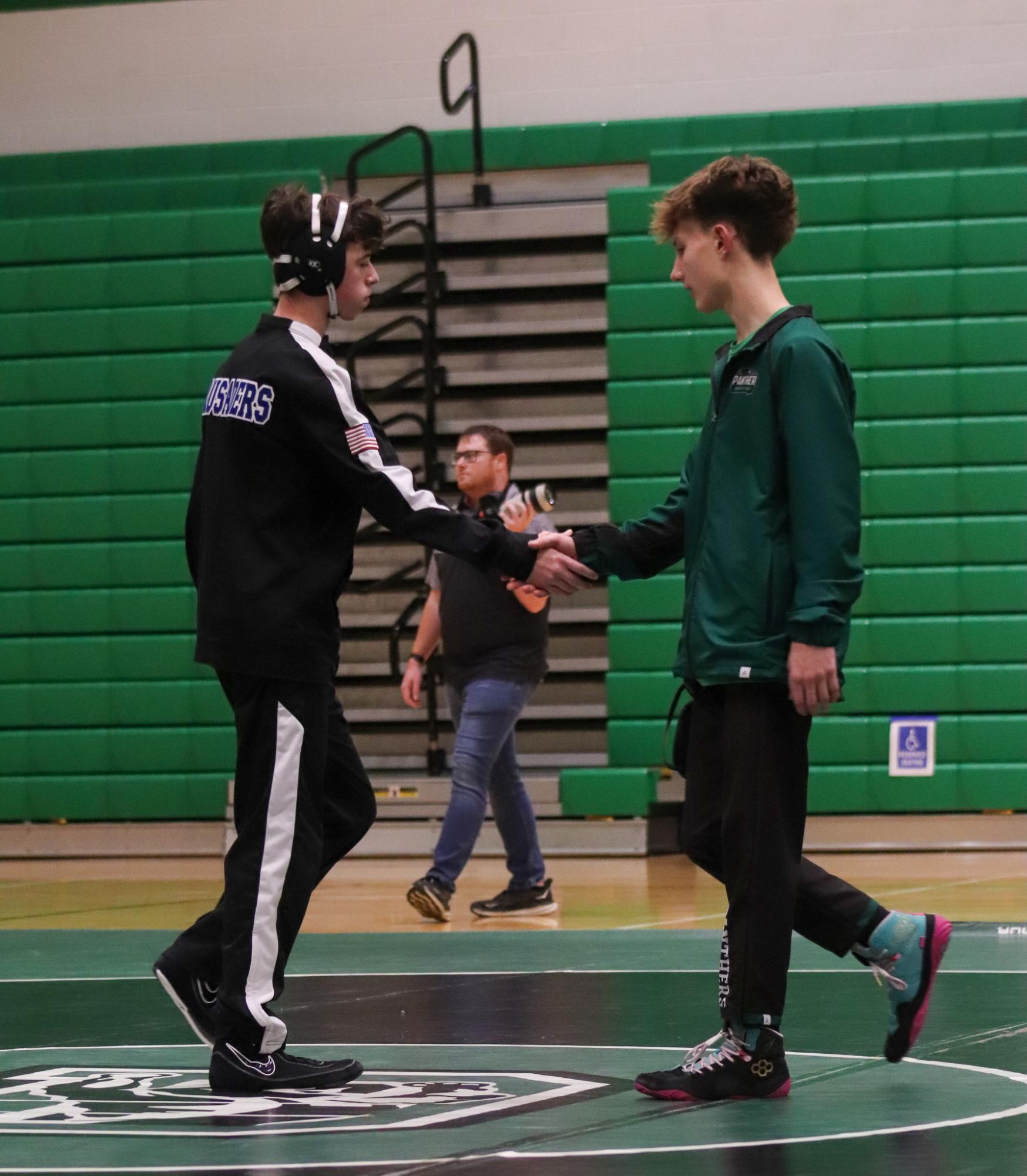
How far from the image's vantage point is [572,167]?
10.8 meters

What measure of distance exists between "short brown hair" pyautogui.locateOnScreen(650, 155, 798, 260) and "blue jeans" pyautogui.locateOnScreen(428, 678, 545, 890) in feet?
12.0

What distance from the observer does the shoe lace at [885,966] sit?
3.61 metres

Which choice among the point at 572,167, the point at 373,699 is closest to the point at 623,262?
the point at 572,167

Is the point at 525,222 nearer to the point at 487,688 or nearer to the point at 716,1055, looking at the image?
the point at 487,688

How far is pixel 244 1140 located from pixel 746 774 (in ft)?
3.41

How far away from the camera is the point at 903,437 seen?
9.88 metres

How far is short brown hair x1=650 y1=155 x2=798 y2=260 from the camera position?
358cm

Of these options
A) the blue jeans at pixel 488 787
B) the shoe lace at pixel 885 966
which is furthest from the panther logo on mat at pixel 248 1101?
the blue jeans at pixel 488 787

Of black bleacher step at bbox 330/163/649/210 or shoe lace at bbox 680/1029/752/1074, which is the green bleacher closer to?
black bleacher step at bbox 330/163/649/210

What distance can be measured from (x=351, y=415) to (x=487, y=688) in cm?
358

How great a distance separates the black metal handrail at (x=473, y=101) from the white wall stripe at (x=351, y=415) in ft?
22.0

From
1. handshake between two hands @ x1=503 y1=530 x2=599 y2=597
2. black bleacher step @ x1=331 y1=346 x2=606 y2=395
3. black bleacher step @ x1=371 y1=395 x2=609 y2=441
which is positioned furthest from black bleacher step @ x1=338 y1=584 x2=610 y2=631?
handshake between two hands @ x1=503 y1=530 x2=599 y2=597

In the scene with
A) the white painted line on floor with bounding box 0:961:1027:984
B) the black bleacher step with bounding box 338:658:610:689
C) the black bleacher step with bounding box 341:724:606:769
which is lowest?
the white painted line on floor with bounding box 0:961:1027:984

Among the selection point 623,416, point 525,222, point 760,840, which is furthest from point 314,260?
point 525,222
